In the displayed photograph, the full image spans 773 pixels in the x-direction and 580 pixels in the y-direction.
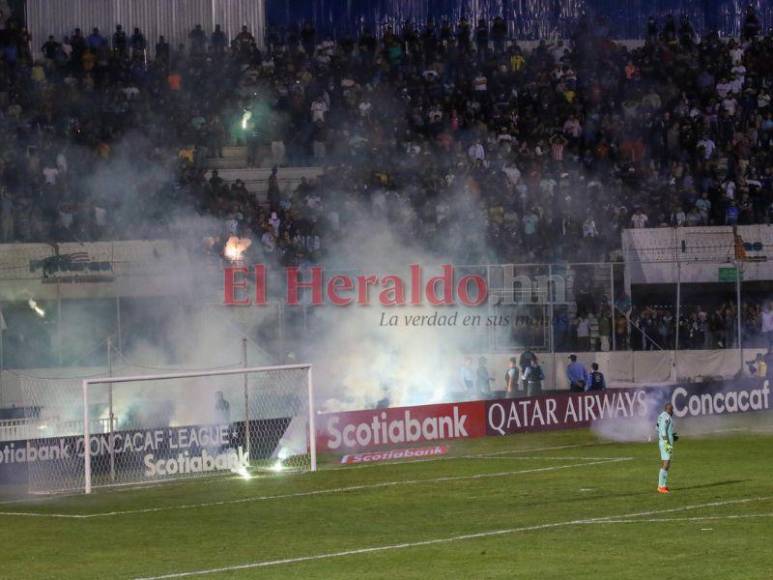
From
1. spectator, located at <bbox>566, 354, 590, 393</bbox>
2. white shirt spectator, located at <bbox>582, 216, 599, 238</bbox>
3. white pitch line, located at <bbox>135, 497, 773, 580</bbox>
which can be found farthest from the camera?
white shirt spectator, located at <bbox>582, 216, 599, 238</bbox>

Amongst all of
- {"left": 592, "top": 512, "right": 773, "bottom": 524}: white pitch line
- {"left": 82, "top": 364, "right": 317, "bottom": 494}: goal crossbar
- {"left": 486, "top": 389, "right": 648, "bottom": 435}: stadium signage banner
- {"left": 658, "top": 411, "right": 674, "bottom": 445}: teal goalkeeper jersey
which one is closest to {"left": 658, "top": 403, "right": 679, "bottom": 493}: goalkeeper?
{"left": 658, "top": 411, "right": 674, "bottom": 445}: teal goalkeeper jersey

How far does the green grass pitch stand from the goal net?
716 millimetres

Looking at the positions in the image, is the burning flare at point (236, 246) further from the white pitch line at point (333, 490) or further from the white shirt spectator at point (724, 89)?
the white shirt spectator at point (724, 89)

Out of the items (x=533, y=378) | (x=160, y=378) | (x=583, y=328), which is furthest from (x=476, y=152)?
(x=160, y=378)

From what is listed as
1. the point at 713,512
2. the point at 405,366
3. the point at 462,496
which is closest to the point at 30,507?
the point at 462,496

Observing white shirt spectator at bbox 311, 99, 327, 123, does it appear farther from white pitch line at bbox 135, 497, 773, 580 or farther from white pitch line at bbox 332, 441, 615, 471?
white pitch line at bbox 135, 497, 773, 580

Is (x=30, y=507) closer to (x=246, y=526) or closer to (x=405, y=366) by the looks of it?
(x=246, y=526)

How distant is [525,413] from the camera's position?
29.7 metres

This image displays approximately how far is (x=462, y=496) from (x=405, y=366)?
1209 cm

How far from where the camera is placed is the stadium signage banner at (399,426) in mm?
26109

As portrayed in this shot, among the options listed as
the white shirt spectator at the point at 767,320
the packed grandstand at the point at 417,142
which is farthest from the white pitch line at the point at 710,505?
the white shirt spectator at the point at 767,320

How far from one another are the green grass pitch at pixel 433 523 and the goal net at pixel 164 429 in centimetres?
72

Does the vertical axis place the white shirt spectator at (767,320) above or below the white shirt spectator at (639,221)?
below

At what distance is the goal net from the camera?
22547 millimetres
